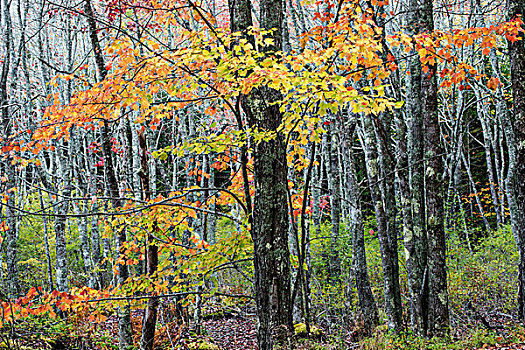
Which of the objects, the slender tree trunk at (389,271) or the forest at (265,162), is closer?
the forest at (265,162)

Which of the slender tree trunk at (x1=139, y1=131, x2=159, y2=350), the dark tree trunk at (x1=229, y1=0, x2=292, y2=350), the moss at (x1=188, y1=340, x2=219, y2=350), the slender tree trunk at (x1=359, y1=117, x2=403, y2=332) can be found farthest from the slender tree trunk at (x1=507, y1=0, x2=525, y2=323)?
the moss at (x1=188, y1=340, x2=219, y2=350)

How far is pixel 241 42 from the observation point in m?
3.92

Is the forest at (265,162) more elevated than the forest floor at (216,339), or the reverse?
the forest at (265,162)

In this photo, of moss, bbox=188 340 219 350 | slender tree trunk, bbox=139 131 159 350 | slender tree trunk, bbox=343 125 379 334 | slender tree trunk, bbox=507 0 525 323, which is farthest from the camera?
moss, bbox=188 340 219 350

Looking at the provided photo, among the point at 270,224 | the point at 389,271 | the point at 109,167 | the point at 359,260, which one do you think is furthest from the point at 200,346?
the point at 270,224

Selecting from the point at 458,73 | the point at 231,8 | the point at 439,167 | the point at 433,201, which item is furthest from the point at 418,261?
the point at 231,8

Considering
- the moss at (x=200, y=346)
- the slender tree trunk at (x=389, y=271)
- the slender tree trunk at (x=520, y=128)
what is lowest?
the moss at (x=200, y=346)

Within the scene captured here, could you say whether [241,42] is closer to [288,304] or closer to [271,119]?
[271,119]

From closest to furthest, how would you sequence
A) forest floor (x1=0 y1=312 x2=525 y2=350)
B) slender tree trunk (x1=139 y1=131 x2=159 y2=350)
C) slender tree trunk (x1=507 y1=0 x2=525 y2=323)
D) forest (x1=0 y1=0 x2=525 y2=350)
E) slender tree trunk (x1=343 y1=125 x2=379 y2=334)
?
forest (x1=0 y1=0 x2=525 y2=350), slender tree trunk (x1=507 y1=0 x2=525 y2=323), forest floor (x1=0 y1=312 x2=525 y2=350), slender tree trunk (x1=139 y1=131 x2=159 y2=350), slender tree trunk (x1=343 y1=125 x2=379 y2=334)

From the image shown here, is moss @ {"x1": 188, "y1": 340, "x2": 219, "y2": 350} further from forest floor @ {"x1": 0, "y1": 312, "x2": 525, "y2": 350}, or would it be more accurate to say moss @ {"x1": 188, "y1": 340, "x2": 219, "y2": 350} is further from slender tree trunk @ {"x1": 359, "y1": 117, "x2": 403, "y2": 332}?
slender tree trunk @ {"x1": 359, "y1": 117, "x2": 403, "y2": 332}

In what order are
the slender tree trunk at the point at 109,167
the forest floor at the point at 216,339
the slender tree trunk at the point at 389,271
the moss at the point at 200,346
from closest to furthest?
the forest floor at the point at 216,339 < the slender tree trunk at the point at 109,167 < the slender tree trunk at the point at 389,271 < the moss at the point at 200,346

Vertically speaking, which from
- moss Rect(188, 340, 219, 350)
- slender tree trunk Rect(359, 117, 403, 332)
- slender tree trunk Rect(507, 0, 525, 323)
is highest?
slender tree trunk Rect(507, 0, 525, 323)

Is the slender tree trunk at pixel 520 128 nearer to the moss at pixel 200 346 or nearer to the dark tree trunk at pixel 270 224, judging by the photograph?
the dark tree trunk at pixel 270 224

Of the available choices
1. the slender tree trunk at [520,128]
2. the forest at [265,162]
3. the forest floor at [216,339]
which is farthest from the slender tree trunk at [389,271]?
the slender tree trunk at [520,128]
